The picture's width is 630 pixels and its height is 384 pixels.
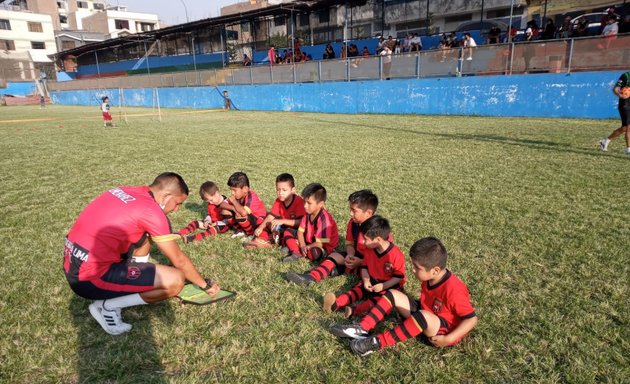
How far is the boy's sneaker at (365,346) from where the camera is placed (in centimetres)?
274

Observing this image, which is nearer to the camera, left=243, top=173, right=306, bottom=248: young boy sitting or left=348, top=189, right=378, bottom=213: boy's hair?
left=348, top=189, right=378, bottom=213: boy's hair

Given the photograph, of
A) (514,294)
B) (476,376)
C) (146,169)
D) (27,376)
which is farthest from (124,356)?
(146,169)

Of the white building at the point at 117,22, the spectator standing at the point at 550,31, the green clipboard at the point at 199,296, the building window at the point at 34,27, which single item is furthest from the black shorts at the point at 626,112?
the building window at the point at 34,27

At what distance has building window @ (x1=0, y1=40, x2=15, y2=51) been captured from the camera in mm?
61009

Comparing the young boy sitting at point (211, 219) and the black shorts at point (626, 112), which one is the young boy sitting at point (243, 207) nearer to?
the young boy sitting at point (211, 219)

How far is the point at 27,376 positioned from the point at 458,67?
65.3 feet

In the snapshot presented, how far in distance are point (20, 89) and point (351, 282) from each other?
209ft

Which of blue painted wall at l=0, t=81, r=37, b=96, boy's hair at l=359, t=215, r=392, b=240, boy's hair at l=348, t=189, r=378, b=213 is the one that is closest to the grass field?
boy's hair at l=359, t=215, r=392, b=240

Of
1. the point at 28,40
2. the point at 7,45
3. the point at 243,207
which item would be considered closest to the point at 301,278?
the point at 243,207

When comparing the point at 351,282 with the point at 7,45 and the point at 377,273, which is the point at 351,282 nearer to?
the point at 377,273

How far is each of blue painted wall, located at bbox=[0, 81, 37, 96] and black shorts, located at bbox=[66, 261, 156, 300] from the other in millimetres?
61248

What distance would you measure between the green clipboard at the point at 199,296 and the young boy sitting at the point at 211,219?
5.18 feet

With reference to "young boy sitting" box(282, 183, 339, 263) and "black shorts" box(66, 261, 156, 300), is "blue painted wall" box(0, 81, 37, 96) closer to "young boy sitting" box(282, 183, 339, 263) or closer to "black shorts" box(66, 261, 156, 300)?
"young boy sitting" box(282, 183, 339, 263)

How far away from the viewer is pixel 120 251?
314cm
